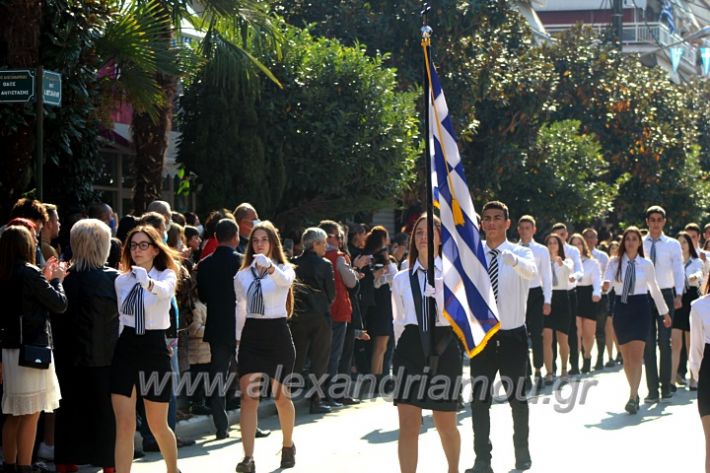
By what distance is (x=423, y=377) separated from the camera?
8.41m

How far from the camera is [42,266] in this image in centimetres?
1018

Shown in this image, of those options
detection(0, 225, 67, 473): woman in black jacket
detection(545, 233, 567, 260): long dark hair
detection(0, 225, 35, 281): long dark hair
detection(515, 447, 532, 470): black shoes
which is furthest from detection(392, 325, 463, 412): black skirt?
detection(545, 233, 567, 260): long dark hair

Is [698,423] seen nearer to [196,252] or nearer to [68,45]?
[196,252]

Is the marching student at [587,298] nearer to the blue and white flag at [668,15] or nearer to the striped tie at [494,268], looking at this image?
the striped tie at [494,268]

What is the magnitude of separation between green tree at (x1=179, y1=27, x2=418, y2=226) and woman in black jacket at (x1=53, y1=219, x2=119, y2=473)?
410 inches

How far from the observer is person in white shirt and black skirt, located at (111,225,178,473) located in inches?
343

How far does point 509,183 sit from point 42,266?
2093 cm

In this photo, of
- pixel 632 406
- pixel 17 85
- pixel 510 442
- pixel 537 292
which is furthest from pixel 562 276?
pixel 17 85

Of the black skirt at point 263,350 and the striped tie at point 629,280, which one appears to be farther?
the striped tie at point 629,280

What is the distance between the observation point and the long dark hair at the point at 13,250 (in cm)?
930

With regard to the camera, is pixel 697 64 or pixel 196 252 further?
pixel 697 64

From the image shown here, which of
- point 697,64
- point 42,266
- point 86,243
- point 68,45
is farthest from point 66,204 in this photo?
point 697,64

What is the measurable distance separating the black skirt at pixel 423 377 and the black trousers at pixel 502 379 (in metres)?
1.11

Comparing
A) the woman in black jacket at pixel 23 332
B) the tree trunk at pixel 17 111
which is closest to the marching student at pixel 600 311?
the tree trunk at pixel 17 111
